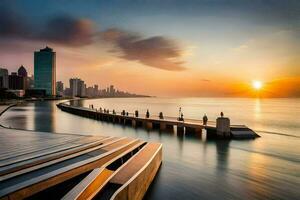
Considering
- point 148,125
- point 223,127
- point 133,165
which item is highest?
point 133,165

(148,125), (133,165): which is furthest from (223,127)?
(133,165)

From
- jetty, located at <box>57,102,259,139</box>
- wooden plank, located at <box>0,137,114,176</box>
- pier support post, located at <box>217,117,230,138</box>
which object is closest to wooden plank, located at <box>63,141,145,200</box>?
wooden plank, located at <box>0,137,114,176</box>

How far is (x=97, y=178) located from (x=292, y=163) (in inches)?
685

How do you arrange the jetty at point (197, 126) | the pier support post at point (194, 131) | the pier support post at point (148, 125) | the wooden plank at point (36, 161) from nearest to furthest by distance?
the wooden plank at point (36, 161) < the jetty at point (197, 126) < the pier support post at point (194, 131) < the pier support post at point (148, 125)

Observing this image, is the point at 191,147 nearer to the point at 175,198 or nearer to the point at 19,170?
the point at 175,198

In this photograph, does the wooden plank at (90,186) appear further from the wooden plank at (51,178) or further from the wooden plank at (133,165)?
the wooden plank at (51,178)

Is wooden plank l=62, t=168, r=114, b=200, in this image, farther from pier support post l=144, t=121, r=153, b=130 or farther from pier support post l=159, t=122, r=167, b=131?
pier support post l=144, t=121, r=153, b=130

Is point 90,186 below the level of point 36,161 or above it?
below

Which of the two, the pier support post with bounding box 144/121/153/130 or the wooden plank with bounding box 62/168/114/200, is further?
the pier support post with bounding box 144/121/153/130

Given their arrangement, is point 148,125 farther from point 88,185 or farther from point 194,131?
point 88,185

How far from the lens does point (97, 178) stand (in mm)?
9008

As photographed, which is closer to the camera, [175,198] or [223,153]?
[175,198]

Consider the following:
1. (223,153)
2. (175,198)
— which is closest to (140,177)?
(175,198)

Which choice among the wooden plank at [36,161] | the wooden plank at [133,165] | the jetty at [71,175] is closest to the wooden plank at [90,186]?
the jetty at [71,175]
